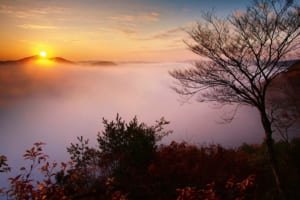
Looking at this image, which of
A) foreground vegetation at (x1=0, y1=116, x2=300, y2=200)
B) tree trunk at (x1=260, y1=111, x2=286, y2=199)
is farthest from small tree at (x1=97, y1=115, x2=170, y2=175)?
tree trunk at (x1=260, y1=111, x2=286, y2=199)

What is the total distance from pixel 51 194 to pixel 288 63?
9276 millimetres

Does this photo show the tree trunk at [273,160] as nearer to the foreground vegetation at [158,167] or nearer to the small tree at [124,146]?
the foreground vegetation at [158,167]

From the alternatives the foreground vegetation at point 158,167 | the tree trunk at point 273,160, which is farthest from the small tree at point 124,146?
the tree trunk at point 273,160

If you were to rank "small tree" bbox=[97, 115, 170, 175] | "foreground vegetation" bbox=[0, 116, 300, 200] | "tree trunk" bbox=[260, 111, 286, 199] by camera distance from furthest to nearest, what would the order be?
"small tree" bbox=[97, 115, 170, 175] → "foreground vegetation" bbox=[0, 116, 300, 200] → "tree trunk" bbox=[260, 111, 286, 199]

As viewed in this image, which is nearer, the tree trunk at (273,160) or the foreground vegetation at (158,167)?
the tree trunk at (273,160)

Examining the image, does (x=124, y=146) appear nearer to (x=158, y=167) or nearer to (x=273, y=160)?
(x=158, y=167)

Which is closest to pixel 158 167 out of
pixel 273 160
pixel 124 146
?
pixel 124 146

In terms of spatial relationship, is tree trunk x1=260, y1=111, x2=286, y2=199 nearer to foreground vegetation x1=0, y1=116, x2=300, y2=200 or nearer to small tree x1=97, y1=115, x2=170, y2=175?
foreground vegetation x1=0, y1=116, x2=300, y2=200

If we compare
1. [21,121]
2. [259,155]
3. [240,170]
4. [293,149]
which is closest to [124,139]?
[240,170]

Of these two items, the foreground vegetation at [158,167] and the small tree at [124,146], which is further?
the small tree at [124,146]

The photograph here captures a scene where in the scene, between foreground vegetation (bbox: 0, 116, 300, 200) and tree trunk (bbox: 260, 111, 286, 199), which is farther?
foreground vegetation (bbox: 0, 116, 300, 200)

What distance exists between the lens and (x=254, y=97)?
11.6 metres

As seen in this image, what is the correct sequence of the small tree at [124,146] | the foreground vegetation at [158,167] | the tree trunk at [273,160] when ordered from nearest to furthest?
1. the tree trunk at [273,160]
2. the foreground vegetation at [158,167]
3. the small tree at [124,146]


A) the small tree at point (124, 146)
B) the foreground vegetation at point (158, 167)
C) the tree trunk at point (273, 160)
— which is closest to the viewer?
the tree trunk at point (273, 160)
